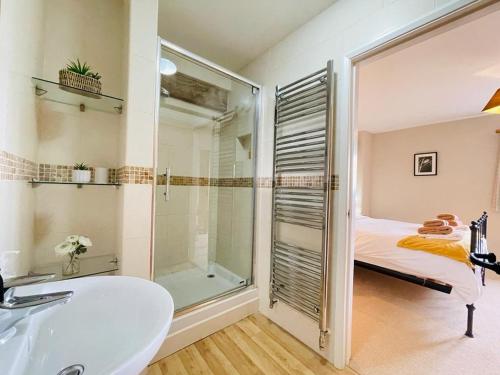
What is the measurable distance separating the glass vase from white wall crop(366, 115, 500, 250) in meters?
5.18

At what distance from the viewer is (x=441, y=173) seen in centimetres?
399

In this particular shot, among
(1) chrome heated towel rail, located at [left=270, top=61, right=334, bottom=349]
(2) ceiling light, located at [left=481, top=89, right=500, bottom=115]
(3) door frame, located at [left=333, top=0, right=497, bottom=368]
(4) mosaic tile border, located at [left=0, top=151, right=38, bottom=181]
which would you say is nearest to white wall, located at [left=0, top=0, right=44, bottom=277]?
(4) mosaic tile border, located at [left=0, top=151, right=38, bottom=181]

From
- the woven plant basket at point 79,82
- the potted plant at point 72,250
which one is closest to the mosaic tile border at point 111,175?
the potted plant at point 72,250

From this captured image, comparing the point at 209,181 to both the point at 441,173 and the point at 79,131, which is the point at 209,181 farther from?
the point at 441,173

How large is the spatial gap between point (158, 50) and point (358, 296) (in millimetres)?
3046

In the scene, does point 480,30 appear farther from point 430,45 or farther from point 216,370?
point 216,370

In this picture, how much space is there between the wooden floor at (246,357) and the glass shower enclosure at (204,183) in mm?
329

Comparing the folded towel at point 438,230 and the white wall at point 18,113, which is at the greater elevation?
the white wall at point 18,113

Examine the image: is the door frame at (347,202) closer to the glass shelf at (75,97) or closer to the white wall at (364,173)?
the glass shelf at (75,97)

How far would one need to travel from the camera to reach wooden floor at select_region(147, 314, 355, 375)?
1438 millimetres

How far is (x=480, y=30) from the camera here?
172cm

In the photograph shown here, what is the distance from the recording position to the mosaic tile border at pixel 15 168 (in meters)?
0.91

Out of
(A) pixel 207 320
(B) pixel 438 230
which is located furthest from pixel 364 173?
(A) pixel 207 320

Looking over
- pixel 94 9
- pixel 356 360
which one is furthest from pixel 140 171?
pixel 356 360
